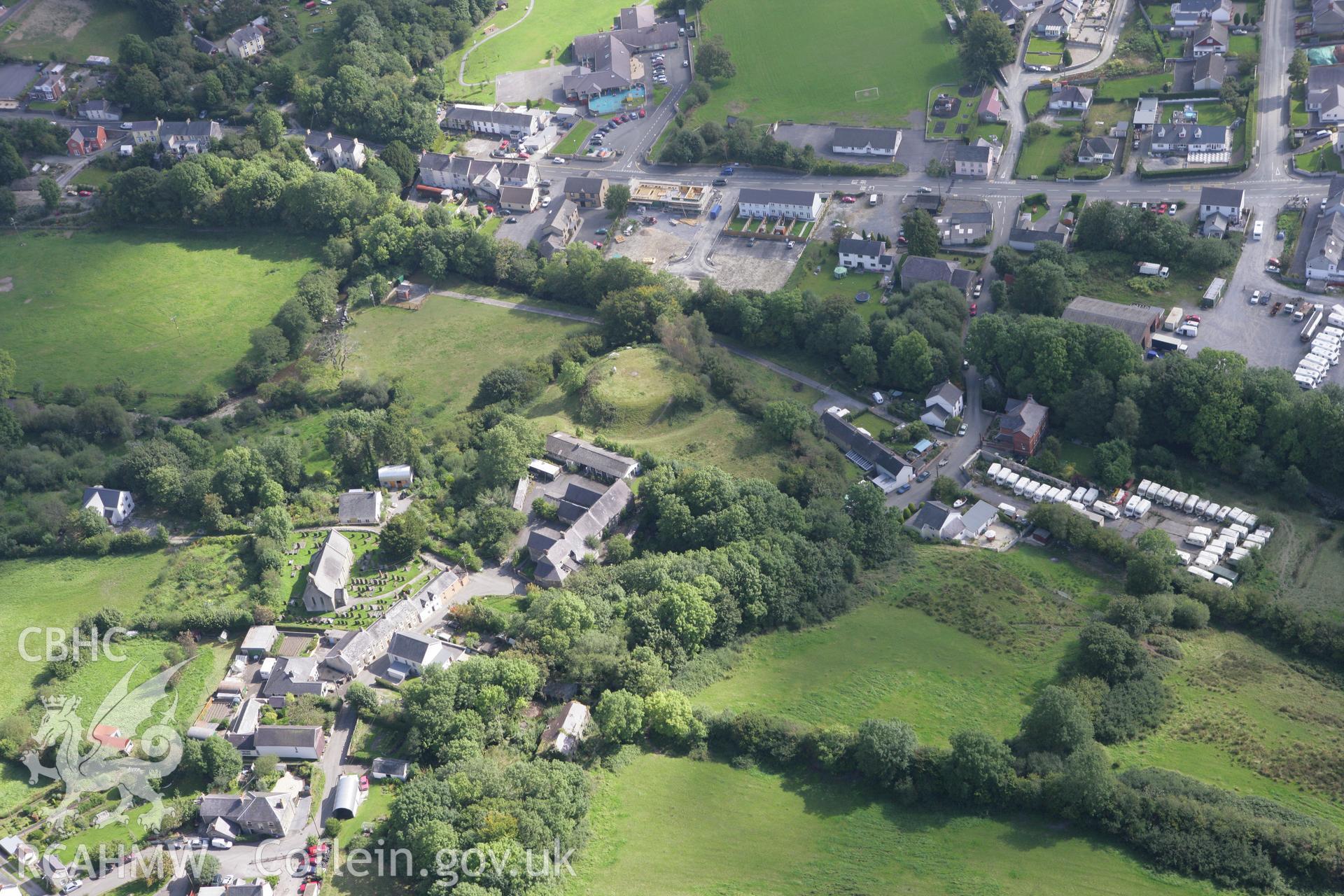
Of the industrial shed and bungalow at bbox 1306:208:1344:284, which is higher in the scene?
bungalow at bbox 1306:208:1344:284

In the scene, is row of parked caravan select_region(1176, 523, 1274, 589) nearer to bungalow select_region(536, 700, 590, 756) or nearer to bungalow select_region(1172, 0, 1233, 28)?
bungalow select_region(536, 700, 590, 756)

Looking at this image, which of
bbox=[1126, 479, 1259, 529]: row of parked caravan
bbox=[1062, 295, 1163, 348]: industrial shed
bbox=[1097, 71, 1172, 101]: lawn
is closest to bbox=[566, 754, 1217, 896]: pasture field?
bbox=[1126, 479, 1259, 529]: row of parked caravan

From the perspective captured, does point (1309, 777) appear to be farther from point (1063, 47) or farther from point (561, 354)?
point (1063, 47)

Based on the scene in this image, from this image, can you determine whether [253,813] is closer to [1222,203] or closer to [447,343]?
[447,343]

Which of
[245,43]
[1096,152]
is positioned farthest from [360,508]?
[245,43]

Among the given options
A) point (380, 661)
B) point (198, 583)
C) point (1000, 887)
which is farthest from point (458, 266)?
point (1000, 887)

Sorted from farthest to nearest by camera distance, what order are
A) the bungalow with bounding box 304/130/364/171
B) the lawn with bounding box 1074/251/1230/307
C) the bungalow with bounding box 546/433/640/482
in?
1. the bungalow with bounding box 304/130/364/171
2. the lawn with bounding box 1074/251/1230/307
3. the bungalow with bounding box 546/433/640/482
